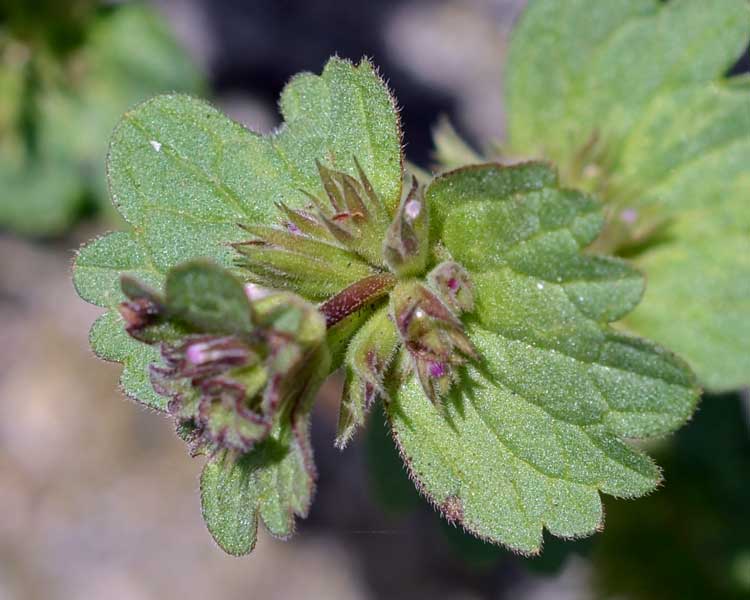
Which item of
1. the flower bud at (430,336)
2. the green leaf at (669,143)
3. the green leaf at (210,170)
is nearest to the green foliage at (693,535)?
the green leaf at (669,143)

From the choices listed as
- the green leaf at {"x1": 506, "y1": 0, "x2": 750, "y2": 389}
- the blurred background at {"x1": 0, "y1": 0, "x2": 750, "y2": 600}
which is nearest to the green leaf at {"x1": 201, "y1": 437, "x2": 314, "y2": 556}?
the green leaf at {"x1": 506, "y1": 0, "x2": 750, "y2": 389}

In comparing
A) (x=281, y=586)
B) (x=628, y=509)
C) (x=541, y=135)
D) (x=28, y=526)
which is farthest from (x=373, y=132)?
(x=28, y=526)

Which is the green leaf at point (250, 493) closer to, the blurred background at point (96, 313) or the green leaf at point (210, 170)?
the green leaf at point (210, 170)

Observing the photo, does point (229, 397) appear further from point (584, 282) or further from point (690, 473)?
point (690, 473)

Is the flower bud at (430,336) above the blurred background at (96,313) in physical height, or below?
above

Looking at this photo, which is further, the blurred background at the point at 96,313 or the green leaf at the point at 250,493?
the blurred background at the point at 96,313

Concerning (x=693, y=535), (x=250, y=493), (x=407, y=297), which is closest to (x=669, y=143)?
(x=407, y=297)

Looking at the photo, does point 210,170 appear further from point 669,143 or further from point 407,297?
point 669,143
